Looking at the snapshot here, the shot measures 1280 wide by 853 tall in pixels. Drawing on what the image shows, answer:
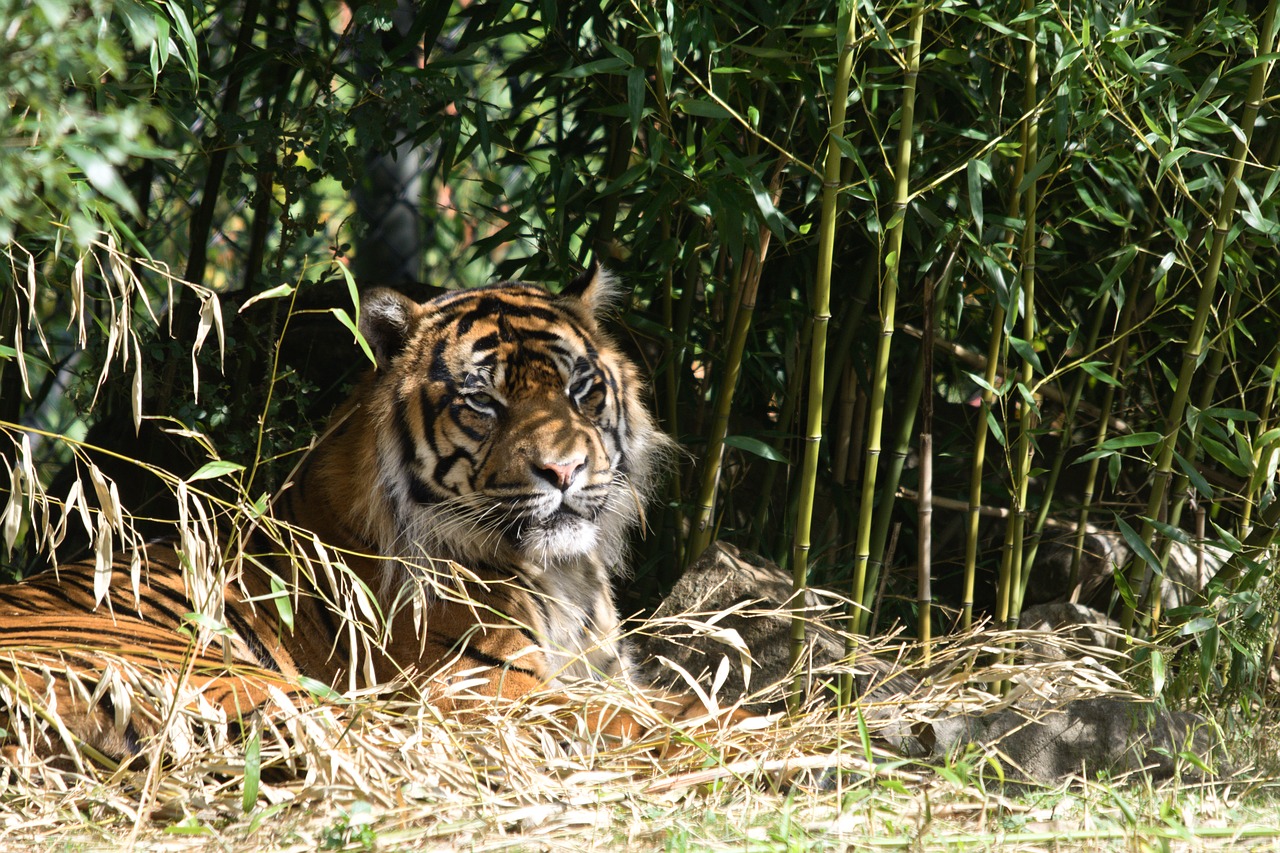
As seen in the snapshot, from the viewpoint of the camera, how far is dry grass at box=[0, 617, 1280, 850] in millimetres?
1667

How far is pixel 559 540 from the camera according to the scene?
256cm

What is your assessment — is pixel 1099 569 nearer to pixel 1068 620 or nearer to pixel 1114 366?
pixel 1068 620

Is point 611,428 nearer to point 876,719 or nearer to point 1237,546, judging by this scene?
point 876,719

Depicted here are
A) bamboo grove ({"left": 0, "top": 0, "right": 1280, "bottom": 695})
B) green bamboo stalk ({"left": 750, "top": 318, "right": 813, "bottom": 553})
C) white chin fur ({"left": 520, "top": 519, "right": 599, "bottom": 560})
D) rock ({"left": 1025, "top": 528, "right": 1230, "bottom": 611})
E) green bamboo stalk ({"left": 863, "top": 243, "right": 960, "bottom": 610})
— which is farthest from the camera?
rock ({"left": 1025, "top": 528, "right": 1230, "bottom": 611})

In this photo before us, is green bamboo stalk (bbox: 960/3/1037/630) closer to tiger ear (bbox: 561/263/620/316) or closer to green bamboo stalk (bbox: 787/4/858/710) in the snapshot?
green bamboo stalk (bbox: 787/4/858/710)

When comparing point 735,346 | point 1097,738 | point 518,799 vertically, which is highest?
point 735,346

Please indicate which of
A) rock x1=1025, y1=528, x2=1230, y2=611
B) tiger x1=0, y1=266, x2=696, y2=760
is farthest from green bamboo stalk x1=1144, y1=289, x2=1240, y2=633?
tiger x1=0, y1=266, x2=696, y2=760

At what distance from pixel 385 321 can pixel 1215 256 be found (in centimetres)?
174

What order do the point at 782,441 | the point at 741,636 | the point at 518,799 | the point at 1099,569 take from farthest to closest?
1. the point at 1099,569
2. the point at 782,441
3. the point at 741,636
4. the point at 518,799

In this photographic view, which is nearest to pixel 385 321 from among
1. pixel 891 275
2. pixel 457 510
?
pixel 457 510

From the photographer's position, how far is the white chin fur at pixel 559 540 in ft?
8.38

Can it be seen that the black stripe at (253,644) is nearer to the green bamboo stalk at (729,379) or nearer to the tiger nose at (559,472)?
the tiger nose at (559,472)

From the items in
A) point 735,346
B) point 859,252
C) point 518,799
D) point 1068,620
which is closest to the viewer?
point 518,799

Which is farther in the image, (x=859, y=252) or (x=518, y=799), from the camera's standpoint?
(x=859, y=252)
